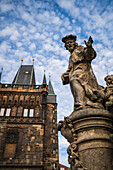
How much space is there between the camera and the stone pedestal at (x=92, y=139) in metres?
2.56

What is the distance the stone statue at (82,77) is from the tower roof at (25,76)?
27866mm

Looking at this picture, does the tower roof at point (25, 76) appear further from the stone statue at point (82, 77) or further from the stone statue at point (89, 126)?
the stone statue at point (89, 126)

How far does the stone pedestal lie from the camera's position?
256 centimetres

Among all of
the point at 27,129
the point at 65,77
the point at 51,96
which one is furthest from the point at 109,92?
the point at 51,96

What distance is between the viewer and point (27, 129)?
2366 cm

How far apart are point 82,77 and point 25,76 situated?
103 feet

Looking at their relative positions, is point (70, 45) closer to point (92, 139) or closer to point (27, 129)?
point (92, 139)

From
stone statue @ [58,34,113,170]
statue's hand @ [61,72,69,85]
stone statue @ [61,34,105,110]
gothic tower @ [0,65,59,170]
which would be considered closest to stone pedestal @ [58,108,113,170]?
stone statue @ [58,34,113,170]

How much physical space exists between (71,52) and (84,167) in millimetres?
2577

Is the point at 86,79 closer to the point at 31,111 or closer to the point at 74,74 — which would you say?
the point at 74,74

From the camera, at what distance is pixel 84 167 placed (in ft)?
8.42

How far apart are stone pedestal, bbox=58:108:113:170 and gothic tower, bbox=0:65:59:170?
17808 mm

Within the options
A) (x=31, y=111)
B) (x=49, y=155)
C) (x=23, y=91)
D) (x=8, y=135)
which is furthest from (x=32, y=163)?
(x=23, y=91)

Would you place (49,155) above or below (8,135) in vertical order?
below
